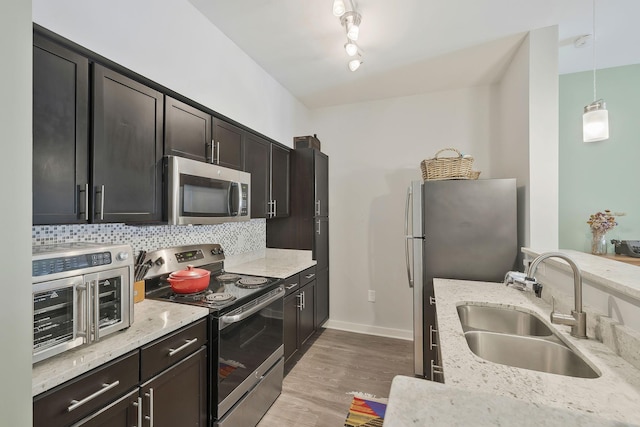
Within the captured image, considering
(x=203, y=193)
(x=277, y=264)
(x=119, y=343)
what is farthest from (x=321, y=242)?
(x=119, y=343)

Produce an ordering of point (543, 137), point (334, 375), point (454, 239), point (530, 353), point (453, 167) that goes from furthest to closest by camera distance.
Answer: point (334, 375)
point (453, 167)
point (454, 239)
point (543, 137)
point (530, 353)

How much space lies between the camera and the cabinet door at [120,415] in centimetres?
99

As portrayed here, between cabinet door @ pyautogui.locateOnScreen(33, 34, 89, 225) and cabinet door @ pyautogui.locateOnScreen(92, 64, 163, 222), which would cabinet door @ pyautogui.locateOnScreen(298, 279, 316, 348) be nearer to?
cabinet door @ pyautogui.locateOnScreen(92, 64, 163, 222)

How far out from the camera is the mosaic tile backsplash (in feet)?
4.44

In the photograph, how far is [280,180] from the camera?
2947 millimetres

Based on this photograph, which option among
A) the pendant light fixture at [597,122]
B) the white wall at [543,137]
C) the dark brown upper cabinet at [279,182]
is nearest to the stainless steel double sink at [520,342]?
the white wall at [543,137]

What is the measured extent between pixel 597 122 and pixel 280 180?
2438 millimetres

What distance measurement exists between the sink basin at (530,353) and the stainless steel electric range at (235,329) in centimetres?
128

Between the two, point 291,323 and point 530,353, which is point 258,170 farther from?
point 530,353

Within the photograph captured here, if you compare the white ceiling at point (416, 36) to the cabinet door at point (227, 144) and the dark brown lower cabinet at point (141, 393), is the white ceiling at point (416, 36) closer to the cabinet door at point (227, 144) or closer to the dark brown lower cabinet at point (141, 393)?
the cabinet door at point (227, 144)

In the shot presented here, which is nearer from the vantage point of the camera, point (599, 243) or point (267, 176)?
point (599, 243)

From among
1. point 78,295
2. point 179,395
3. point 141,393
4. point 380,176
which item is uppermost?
point 380,176

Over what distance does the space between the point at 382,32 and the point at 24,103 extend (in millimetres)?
2213

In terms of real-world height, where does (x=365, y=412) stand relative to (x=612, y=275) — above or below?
below
